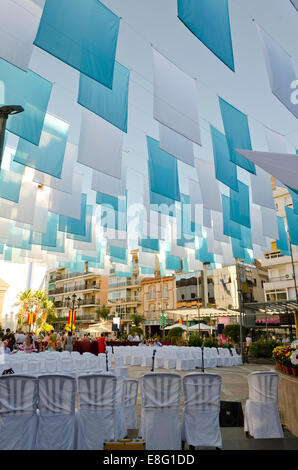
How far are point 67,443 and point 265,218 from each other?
12210 mm

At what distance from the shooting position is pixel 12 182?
37.8ft

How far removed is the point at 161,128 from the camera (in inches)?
356

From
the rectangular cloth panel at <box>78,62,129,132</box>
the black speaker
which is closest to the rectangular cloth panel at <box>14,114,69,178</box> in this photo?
the rectangular cloth panel at <box>78,62,129,132</box>

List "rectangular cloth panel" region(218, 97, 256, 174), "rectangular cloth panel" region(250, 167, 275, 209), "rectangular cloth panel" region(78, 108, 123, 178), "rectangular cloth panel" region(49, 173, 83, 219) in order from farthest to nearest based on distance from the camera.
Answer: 1. "rectangular cloth panel" region(49, 173, 83, 219)
2. "rectangular cloth panel" region(250, 167, 275, 209)
3. "rectangular cloth panel" region(218, 97, 256, 174)
4. "rectangular cloth panel" region(78, 108, 123, 178)

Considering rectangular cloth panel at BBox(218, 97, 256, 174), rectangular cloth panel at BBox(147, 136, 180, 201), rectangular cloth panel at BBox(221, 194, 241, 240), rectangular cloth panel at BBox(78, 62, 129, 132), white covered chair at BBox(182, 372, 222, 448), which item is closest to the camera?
white covered chair at BBox(182, 372, 222, 448)

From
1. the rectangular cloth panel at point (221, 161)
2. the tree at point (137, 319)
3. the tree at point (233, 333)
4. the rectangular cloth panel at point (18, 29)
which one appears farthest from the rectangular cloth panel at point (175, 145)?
the tree at point (137, 319)

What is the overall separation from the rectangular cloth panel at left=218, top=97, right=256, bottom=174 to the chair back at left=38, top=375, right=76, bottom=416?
274 inches

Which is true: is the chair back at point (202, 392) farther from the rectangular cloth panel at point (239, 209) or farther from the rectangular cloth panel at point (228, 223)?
the rectangular cloth panel at point (228, 223)

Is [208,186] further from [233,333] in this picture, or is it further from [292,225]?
[233,333]

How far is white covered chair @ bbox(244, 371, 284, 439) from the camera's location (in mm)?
5023

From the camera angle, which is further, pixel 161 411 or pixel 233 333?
pixel 233 333

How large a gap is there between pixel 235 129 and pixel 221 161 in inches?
46.7

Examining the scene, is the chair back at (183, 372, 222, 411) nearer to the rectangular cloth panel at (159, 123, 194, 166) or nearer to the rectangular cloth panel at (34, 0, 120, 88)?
the rectangular cloth panel at (34, 0, 120, 88)

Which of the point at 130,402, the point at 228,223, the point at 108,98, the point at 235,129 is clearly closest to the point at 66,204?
the point at 108,98
